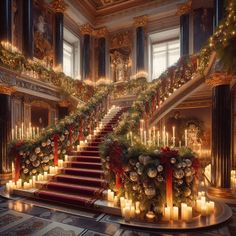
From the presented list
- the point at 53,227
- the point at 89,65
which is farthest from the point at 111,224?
the point at 89,65

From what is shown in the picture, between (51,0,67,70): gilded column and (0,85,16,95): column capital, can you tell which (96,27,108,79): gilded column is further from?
(0,85,16,95): column capital

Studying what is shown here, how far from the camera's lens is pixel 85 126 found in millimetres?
8141

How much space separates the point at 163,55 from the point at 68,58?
6.53 meters

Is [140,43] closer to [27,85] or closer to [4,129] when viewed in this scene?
[27,85]

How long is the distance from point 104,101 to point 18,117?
373 cm

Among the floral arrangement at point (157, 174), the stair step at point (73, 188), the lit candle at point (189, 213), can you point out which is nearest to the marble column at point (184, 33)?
the floral arrangement at point (157, 174)

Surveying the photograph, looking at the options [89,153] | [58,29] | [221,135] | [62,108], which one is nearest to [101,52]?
[58,29]

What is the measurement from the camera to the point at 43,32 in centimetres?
1161

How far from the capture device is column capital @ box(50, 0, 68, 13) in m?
11.9

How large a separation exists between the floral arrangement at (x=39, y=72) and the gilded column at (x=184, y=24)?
235 inches

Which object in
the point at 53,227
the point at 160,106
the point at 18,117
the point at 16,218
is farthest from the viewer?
the point at 18,117

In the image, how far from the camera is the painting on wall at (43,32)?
1113 cm

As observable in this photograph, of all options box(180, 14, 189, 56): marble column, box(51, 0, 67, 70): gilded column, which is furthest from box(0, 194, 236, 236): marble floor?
box(180, 14, 189, 56): marble column

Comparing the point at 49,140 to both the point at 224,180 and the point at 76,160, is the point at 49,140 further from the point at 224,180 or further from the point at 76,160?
the point at 224,180
